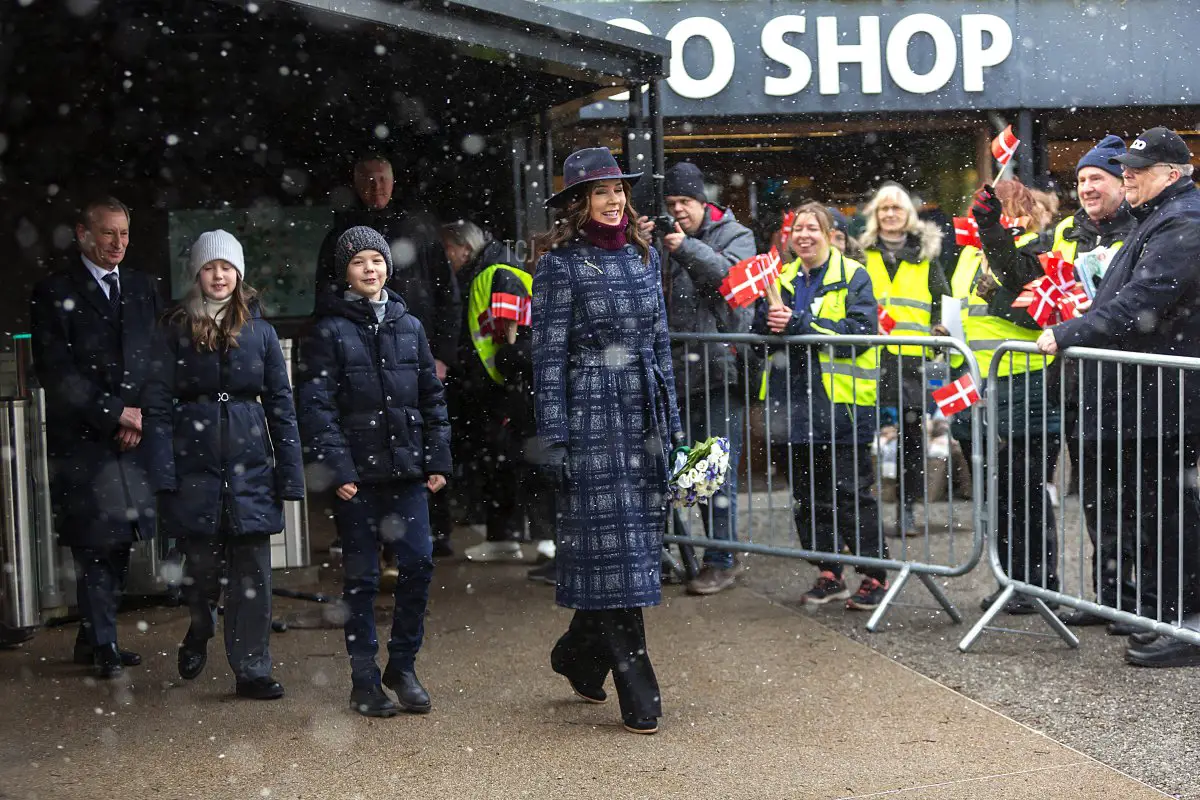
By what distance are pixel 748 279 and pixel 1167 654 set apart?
260 cm

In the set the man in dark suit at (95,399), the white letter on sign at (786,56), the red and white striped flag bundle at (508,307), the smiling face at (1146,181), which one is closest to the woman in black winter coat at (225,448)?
the man in dark suit at (95,399)

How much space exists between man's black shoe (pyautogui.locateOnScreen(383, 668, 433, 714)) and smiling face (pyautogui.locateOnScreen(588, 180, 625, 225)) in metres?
1.87

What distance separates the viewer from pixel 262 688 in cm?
597

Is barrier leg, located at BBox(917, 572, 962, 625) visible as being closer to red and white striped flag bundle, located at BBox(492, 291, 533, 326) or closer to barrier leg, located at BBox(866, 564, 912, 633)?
barrier leg, located at BBox(866, 564, 912, 633)

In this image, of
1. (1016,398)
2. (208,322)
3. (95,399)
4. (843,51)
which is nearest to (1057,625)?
(1016,398)

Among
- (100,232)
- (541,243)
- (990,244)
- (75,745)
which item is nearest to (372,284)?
(541,243)

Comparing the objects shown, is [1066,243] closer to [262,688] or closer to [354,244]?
[354,244]

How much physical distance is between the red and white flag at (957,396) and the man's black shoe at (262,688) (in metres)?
3.10

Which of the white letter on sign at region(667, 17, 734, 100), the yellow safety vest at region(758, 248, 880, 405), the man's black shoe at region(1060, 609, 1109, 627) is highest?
the white letter on sign at region(667, 17, 734, 100)

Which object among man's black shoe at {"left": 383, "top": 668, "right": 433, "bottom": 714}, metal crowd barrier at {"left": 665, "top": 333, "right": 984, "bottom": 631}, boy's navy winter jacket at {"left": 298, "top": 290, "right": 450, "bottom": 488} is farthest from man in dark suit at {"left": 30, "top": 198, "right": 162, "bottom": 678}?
metal crowd barrier at {"left": 665, "top": 333, "right": 984, "bottom": 631}

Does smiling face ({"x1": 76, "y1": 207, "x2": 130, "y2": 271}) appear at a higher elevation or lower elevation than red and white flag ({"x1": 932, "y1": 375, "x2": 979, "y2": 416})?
higher

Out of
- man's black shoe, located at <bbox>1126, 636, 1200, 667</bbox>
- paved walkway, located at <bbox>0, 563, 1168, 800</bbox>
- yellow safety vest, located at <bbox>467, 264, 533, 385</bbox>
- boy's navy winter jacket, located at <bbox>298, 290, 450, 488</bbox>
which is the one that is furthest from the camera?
yellow safety vest, located at <bbox>467, 264, 533, 385</bbox>

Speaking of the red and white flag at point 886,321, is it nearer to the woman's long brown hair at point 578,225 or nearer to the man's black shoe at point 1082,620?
the man's black shoe at point 1082,620

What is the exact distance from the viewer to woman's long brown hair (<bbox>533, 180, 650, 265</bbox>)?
547cm
